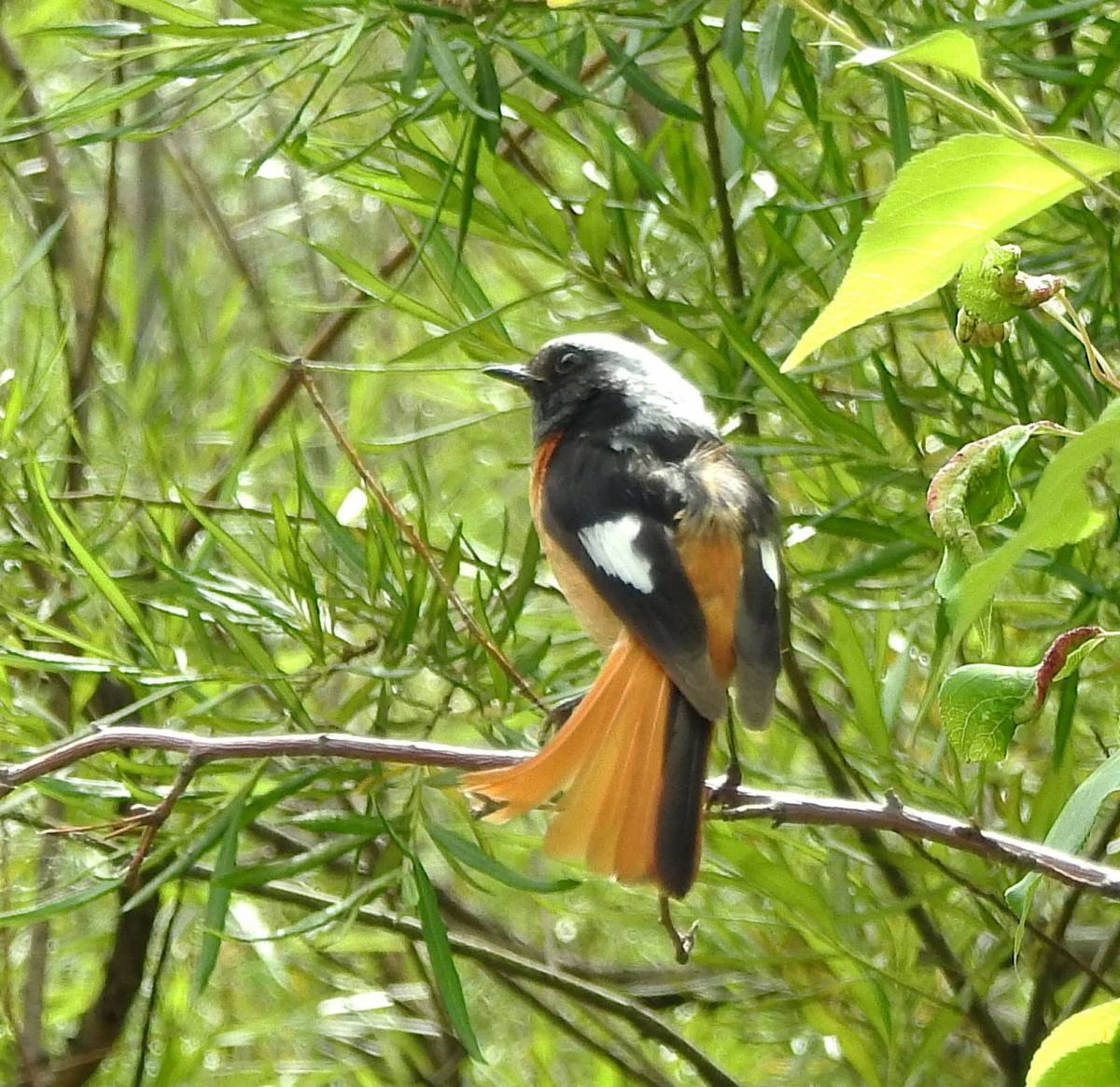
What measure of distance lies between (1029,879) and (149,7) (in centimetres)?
118

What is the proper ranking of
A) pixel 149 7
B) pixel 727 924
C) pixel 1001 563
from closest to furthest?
pixel 1001 563
pixel 149 7
pixel 727 924

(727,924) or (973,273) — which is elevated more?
(973,273)

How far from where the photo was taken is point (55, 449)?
2203mm

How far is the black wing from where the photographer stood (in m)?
1.59

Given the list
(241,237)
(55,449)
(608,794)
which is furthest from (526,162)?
(241,237)

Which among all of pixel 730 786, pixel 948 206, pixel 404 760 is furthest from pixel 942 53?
pixel 730 786

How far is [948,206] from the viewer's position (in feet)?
1.72

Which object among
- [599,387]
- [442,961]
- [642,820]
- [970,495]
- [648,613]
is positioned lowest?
[442,961]

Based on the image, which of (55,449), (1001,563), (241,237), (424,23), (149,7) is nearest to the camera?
(1001,563)

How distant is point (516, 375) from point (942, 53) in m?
1.65

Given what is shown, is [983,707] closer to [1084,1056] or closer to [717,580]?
[1084,1056]

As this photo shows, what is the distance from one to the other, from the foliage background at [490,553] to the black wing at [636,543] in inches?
3.4

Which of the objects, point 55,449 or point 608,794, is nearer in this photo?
point 608,794

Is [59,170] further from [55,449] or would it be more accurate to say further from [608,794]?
[608,794]
